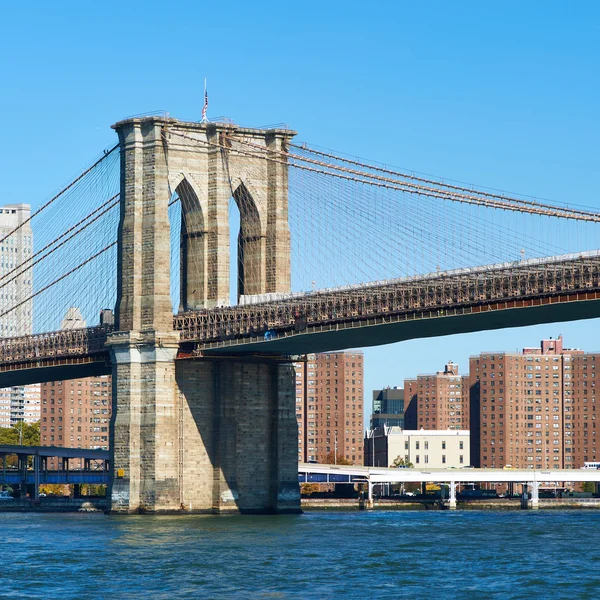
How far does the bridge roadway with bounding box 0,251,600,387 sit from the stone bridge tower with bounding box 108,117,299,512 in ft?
6.54

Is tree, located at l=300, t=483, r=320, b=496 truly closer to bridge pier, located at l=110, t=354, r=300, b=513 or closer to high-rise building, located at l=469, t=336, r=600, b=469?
high-rise building, located at l=469, t=336, r=600, b=469

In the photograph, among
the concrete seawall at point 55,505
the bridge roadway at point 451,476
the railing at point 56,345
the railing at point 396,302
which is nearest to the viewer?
the railing at point 396,302

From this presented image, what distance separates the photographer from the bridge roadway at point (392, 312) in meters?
71.1

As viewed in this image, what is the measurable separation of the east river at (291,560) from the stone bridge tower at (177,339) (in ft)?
16.7

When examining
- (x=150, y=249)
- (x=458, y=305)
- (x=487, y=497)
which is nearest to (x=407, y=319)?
(x=458, y=305)

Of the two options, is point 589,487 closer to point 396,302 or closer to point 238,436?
point 238,436

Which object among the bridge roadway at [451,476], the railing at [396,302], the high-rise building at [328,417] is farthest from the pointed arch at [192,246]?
the high-rise building at [328,417]

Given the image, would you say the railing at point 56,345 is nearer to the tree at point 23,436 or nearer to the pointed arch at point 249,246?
the pointed arch at point 249,246

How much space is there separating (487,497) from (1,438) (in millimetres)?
73301

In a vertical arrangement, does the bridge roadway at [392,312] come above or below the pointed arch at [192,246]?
below

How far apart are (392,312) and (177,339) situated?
14021 millimetres

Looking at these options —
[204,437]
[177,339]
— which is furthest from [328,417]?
[177,339]

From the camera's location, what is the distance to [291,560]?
5756 centimetres

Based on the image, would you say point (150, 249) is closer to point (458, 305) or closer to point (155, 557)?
point (458, 305)
